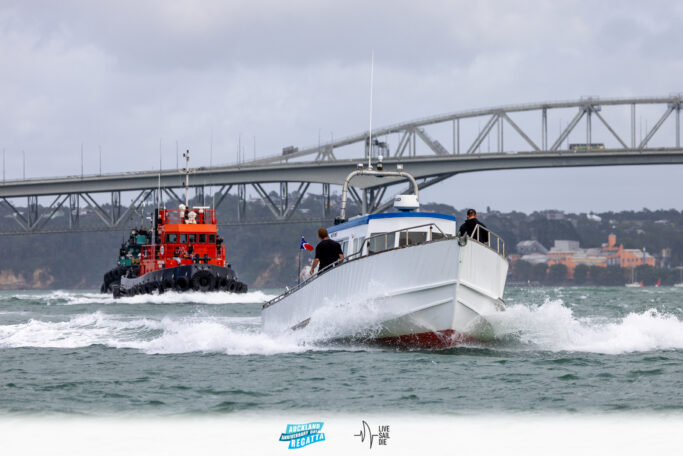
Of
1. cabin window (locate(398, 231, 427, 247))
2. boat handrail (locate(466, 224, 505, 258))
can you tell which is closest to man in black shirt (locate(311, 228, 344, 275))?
cabin window (locate(398, 231, 427, 247))

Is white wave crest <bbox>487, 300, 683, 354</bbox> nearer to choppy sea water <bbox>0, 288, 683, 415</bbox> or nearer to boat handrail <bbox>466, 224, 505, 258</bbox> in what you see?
choppy sea water <bbox>0, 288, 683, 415</bbox>

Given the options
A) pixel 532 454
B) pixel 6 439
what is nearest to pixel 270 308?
pixel 6 439

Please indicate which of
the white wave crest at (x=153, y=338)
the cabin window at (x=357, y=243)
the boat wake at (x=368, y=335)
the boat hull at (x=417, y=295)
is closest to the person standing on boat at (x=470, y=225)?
the boat hull at (x=417, y=295)

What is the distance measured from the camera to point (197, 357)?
61.2ft

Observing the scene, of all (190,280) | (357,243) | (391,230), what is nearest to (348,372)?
(391,230)

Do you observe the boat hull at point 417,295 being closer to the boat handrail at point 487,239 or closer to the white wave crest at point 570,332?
the boat handrail at point 487,239

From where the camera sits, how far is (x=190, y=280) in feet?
179

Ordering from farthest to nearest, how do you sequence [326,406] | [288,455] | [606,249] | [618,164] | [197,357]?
[606,249]
[618,164]
[197,357]
[326,406]
[288,455]

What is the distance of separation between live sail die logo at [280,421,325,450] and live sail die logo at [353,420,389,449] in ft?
1.28

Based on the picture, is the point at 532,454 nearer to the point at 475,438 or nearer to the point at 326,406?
the point at 475,438

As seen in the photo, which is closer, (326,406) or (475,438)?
(475,438)

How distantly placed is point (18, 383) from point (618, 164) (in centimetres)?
7995

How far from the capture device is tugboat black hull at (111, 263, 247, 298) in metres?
54.5

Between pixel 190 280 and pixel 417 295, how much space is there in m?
37.5
